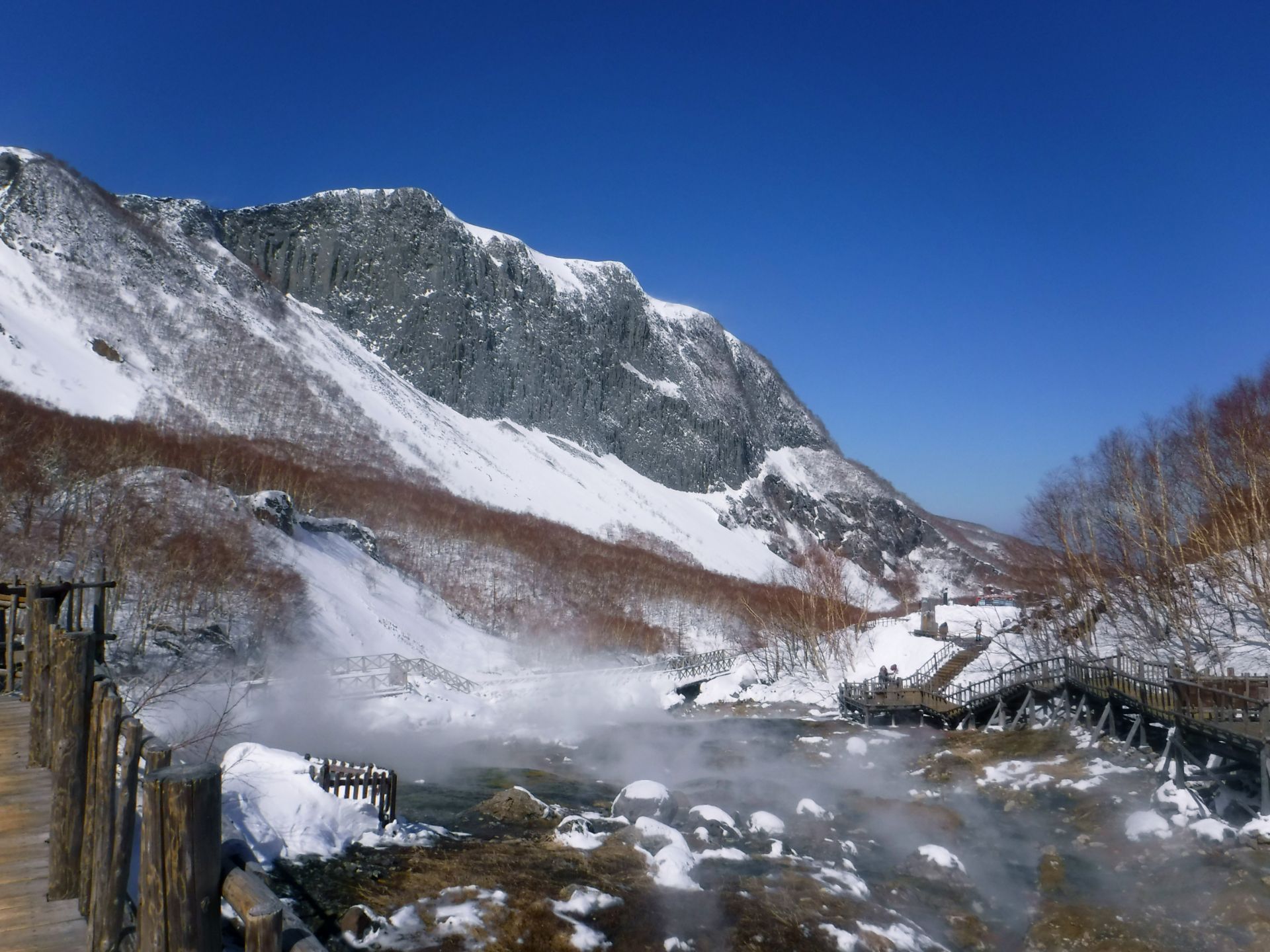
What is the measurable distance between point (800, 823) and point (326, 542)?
106 feet

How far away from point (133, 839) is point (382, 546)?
4997cm

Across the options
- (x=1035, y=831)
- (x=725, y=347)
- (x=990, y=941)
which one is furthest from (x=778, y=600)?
(x=725, y=347)

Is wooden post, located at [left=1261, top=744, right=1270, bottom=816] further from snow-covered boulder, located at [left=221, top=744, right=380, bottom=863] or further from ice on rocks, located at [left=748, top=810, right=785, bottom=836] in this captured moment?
snow-covered boulder, located at [left=221, top=744, right=380, bottom=863]

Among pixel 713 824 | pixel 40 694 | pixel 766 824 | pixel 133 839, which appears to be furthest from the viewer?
pixel 766 824

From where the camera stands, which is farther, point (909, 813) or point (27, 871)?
point (909, 813)

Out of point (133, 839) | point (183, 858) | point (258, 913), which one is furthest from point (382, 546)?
point (258, 913)

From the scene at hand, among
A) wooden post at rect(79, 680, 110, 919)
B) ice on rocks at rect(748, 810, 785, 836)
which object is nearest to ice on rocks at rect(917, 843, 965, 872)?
ice on rocks at rect(748, 810, 785, 836)

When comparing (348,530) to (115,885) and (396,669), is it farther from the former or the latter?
(115,885)

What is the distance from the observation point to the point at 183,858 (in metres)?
2.93

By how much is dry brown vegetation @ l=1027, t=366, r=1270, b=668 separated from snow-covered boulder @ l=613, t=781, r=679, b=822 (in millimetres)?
17594

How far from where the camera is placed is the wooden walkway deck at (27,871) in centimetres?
421

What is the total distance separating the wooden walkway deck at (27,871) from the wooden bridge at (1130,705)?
58.8 feet

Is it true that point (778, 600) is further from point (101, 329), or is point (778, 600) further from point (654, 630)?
point (101, 329)

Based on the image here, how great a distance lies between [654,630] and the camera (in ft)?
180
